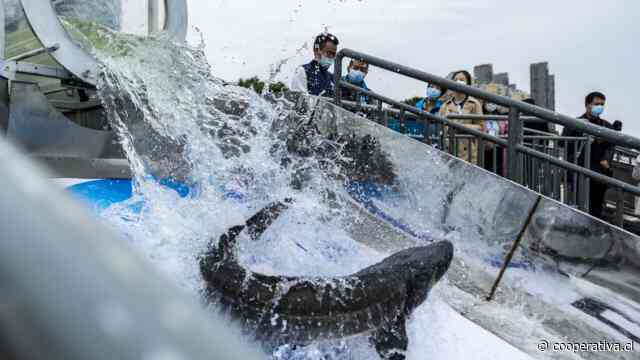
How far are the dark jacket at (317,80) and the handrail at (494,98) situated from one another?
432mm

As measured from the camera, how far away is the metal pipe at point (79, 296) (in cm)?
27

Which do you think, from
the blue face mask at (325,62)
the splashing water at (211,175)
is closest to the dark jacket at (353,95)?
the blue face mask at (325,62)

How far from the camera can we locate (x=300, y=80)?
575 centimetres

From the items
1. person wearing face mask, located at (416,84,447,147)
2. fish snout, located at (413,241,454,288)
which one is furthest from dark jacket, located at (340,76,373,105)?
fish snout, located at (413,241,454,288)

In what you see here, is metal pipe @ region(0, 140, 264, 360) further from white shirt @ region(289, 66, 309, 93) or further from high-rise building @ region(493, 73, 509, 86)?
high-rise building @ region(493, 73, 509, 86)

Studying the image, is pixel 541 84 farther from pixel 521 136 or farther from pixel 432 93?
pixel 521 136

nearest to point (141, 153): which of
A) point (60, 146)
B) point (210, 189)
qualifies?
point (210, 189)

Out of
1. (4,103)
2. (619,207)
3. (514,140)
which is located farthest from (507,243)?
(4,103)

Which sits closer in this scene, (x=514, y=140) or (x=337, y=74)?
(x=514, y=140)

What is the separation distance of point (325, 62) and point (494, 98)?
2.11 meters

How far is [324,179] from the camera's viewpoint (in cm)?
413

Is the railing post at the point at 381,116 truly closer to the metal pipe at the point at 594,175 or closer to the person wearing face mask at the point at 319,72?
the person wearing face mask at the point at 319,72

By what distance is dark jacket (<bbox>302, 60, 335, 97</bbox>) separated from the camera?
5789mm

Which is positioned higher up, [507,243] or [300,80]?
[300,80]
